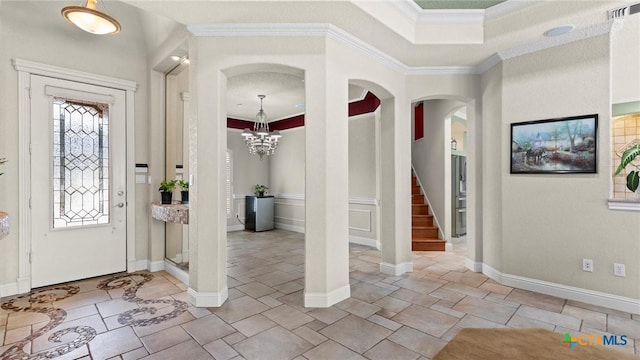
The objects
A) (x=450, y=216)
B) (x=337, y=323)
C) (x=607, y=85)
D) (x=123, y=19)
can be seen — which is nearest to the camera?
(x=337, y=323)

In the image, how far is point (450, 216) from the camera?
590 cm

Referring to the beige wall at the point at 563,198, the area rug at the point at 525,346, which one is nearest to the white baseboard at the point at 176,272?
the area rug at the point at 525,346

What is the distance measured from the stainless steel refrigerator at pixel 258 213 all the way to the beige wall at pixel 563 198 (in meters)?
5.36

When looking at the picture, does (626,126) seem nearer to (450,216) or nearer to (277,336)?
(450,216)

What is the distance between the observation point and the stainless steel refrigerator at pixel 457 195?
6262mm

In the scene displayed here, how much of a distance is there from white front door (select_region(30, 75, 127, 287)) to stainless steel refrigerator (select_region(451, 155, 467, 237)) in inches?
232

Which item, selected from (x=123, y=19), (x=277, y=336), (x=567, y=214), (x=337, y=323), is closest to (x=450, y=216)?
(x=567, y=214)

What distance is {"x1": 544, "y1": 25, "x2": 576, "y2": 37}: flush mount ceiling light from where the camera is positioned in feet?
10.3

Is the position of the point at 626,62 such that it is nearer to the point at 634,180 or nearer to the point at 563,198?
the point at 634,180

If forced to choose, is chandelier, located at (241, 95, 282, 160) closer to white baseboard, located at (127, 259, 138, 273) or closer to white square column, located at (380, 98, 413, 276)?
white square column, located at (380, 98, 413, 276)

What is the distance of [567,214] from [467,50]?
2.22 m

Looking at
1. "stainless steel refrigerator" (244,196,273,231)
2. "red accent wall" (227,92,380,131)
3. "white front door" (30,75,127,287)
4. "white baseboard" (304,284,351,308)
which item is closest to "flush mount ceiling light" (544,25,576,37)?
"red accent wall" (227,92,380,131)

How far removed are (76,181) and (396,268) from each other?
4.29 meters

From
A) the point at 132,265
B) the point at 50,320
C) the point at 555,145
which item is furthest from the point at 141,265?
the point at 555,145
